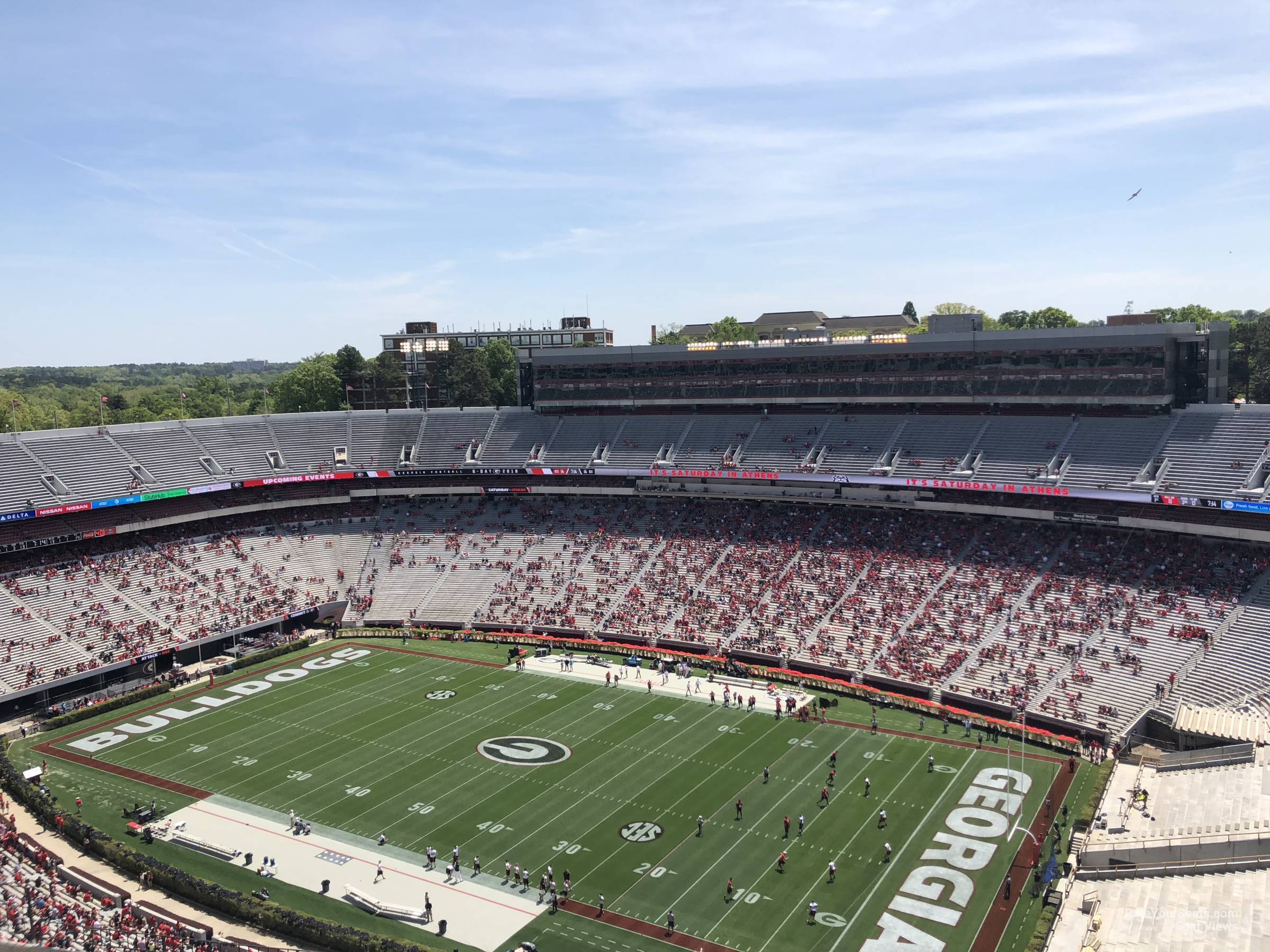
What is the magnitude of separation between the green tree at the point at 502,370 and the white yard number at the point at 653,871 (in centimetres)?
7695

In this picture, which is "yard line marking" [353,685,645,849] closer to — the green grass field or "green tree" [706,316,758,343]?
the green grass field

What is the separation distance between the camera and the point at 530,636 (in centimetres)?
5925

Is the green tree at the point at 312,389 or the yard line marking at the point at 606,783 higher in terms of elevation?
the green tree at the point at 312,389

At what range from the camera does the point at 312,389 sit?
361 ft

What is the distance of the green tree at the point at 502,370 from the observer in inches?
4156

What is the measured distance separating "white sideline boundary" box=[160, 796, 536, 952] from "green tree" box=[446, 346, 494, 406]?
66.9 m

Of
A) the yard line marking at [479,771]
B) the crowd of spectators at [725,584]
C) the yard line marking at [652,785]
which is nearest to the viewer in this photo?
the yard line marking at [652,785]

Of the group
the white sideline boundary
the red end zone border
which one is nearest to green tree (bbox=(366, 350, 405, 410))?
the red end zone border

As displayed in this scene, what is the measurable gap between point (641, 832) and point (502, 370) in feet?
264

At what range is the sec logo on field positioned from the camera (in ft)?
111

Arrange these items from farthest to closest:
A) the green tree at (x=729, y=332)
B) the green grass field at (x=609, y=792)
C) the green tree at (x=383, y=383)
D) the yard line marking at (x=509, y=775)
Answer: the green tree at (x=729, y=332)
the green tree at (x=383, y=383)
the yard line marking at (x=509, y=775)
the green grass field at (x=609, y=792)

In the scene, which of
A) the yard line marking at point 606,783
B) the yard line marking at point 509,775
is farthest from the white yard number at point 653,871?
the yard line marking at point 509,775

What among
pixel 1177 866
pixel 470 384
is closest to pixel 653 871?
pixel 1177 866

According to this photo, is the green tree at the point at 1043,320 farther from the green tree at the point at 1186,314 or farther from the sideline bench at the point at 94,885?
the sideline bench at the point at 94,885
